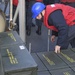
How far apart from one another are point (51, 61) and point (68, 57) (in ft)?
0.49

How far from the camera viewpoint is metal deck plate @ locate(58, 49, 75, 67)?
1.53 meters

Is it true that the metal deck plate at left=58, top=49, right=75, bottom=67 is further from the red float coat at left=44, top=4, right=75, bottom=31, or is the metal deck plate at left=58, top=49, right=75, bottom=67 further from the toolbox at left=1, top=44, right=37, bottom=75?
the red float coat at left=44, top=4, right=75, bottom=31

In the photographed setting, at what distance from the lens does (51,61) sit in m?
1.58

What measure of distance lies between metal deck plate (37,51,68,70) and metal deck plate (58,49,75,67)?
3 cm

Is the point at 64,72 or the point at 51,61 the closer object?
the point at 64,72

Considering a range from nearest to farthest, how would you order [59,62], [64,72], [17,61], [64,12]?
[17,61] → [64,72] → [59,62] → [64,12]

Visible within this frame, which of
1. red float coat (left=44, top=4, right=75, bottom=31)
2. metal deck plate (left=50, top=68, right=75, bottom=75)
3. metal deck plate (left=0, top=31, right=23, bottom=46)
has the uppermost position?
red float coat (left=44, top=4, right=75, bottom=31)

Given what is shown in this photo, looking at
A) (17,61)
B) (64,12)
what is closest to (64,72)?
(17,61)

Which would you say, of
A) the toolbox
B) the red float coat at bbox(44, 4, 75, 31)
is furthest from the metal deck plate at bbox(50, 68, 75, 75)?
the red float coat at bbox(44, 4, 75, 31)

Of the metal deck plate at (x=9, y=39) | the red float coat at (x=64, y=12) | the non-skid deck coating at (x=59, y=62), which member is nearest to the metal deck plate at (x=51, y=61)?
the non-skid deck coating at (x=59, y=62)

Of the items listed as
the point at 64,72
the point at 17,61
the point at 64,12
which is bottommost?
the point at 64,72

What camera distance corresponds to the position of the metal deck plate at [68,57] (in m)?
1.53

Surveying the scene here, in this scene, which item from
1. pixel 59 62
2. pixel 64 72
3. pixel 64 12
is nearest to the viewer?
pixel 64 72

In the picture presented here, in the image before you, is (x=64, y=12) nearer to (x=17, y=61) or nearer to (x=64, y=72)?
(x=64, y=72)
